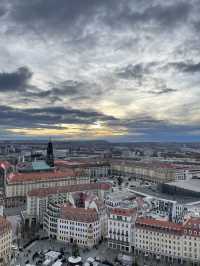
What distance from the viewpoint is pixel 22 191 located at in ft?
486

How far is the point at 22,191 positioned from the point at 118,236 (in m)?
71.9

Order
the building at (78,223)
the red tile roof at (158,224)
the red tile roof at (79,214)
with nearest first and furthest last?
1. the red tile roof at (158,224)
2. the building at (78,223)
3. the red tile roof at (79,214)

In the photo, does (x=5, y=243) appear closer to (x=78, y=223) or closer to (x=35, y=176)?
(x=78, y=223)

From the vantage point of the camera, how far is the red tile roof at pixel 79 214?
297 feet

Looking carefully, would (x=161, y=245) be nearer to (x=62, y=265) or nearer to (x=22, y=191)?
(x=62, y=265)

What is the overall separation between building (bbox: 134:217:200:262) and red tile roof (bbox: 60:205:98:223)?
40.7ft

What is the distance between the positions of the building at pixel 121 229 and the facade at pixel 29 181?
6485 centimetres

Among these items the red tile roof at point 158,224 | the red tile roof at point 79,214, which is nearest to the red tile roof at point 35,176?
the red tile roof at point 79,214

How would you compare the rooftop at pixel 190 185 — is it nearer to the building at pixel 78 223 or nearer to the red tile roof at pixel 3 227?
the building at pixel 78 223

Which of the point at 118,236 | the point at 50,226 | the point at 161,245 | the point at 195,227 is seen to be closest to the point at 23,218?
the point at 50,226

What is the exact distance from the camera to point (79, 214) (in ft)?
303

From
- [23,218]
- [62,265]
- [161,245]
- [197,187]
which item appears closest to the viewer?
[62,265]

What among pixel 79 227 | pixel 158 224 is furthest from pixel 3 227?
pixel 158 224

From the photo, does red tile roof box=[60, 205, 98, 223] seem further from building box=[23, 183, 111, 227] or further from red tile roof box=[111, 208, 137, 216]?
building box=[23, 183, 111, 227]
